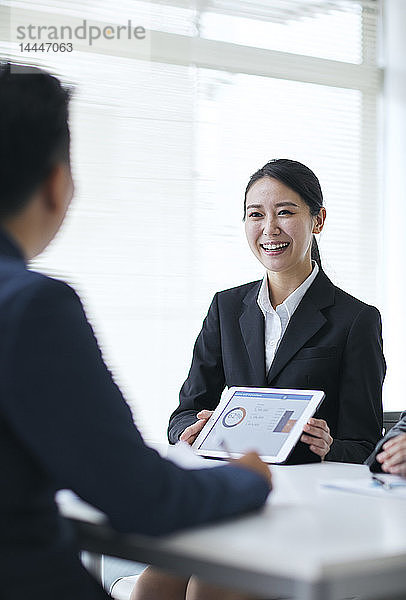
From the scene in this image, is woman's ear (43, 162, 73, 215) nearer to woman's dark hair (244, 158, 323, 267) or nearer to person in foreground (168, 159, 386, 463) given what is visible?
person in foreground (168, 159, 386, 463)

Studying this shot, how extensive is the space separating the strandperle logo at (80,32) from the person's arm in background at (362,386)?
215cm

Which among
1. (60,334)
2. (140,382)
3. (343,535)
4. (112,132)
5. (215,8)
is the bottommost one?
(140,382)

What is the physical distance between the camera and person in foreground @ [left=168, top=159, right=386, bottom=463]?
97.9 inches

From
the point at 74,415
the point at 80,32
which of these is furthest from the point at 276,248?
the point at 80,32

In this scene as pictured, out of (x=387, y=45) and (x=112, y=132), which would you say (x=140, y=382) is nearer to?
(x=112, y=132)

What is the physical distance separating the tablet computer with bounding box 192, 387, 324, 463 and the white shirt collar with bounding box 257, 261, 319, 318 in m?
0.54

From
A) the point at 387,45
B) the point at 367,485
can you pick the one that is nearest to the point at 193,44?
the point at 387,45

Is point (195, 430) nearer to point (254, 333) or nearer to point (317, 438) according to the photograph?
point (317, 438)

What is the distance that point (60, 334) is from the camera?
111cm

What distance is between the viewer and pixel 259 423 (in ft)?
6.75

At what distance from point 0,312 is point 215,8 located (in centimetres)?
364

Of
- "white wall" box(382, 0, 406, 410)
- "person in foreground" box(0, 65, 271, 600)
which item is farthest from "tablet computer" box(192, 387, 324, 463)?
"white wall" box(382, 0, 406, 410)

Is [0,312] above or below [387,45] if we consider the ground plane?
below

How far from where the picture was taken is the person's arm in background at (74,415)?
1092 millimetres
